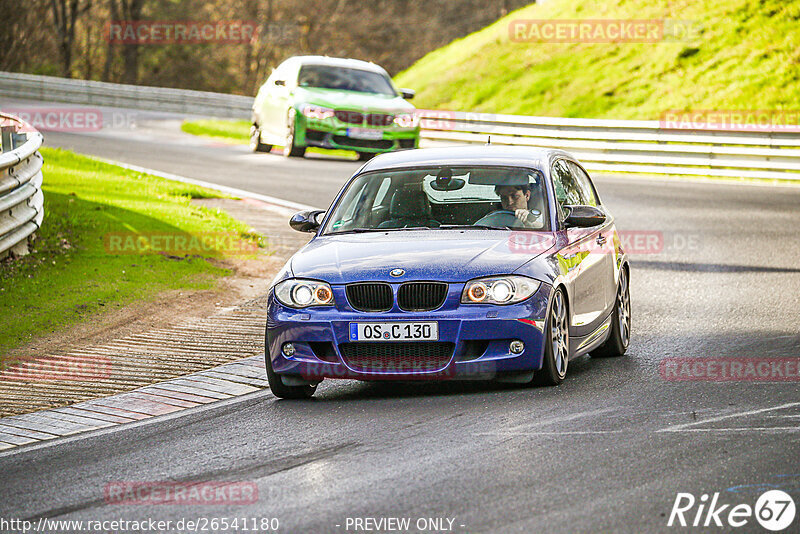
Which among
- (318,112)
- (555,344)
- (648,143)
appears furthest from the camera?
(648,143)

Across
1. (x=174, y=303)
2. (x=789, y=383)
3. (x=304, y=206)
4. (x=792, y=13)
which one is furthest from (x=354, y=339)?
(x=792, y=13)

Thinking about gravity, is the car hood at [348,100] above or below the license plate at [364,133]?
above

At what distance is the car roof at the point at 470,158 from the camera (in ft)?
31.4

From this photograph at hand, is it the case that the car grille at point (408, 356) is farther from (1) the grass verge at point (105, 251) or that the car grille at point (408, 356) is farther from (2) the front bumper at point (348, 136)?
(2) the front bumper at point (348, 136)

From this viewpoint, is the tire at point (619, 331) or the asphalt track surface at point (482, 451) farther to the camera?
the tire at point (619, 331)

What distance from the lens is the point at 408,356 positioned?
8.07 m

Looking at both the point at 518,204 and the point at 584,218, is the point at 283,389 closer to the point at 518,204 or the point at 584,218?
the point at 518,204

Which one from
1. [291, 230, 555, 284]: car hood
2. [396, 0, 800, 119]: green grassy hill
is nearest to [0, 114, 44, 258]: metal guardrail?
[291, 230, 555, 284]: car hood

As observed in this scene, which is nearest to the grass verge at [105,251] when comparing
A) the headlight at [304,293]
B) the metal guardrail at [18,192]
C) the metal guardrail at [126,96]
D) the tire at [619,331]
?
the metal guardrail at [18,192]

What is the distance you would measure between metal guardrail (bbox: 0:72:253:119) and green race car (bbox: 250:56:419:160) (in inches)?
440

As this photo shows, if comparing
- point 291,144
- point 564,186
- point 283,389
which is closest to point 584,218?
point 564,186

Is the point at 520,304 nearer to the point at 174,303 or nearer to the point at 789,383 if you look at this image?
the point at 789,383

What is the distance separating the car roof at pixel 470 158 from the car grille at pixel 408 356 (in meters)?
1.95

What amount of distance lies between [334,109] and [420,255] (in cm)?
1629
